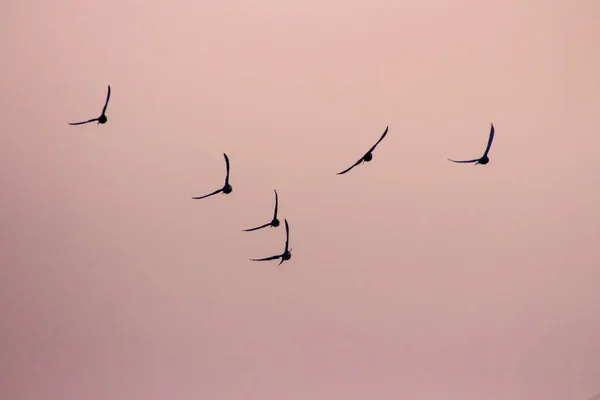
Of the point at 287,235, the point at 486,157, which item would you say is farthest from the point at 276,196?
the point at 486,157

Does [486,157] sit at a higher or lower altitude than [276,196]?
higher

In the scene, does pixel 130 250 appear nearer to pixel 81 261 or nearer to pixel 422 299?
pixel 81 261

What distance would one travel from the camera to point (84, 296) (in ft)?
4.17

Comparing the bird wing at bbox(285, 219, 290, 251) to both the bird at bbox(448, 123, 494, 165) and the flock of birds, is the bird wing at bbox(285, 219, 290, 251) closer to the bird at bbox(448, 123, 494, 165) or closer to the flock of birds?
the flock of birds

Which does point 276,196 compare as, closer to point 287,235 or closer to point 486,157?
point 287,235

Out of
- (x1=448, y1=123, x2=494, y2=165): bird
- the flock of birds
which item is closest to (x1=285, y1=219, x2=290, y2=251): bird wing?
the flock of birds

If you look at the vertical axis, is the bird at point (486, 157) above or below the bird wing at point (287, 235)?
above

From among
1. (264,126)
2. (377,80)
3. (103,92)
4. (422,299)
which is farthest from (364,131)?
→ (103,92)

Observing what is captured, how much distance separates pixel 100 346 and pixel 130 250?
0.25 m

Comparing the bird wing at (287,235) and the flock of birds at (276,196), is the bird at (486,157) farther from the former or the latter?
the bird wing at (287,235)

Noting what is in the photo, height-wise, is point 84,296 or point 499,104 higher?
point 499,104

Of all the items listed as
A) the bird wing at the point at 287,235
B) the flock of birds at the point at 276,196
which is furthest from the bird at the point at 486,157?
the bird wing at the point at 287,235

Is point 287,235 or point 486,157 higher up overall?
point 486,157

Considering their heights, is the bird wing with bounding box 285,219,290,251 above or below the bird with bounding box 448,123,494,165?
below
